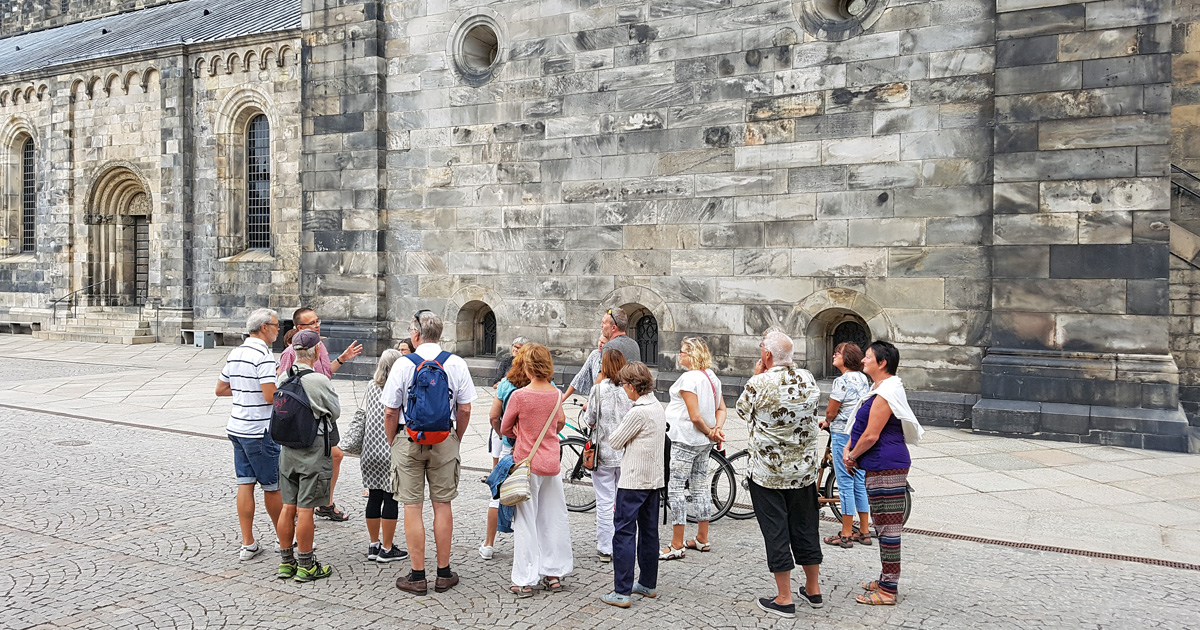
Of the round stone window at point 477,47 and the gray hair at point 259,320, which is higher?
the round stone window at point 477,47

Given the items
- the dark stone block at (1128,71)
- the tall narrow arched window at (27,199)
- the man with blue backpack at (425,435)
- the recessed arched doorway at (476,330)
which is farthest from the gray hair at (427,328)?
the tall narrow arched window at (27,199)

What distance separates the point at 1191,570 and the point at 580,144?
10.5m

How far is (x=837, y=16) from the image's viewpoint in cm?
1300

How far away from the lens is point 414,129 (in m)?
16.5

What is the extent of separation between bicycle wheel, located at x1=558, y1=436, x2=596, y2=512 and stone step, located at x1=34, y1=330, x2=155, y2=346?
20.7m

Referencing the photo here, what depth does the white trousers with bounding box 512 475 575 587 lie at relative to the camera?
5.84 meters

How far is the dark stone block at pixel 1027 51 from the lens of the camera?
1126 centimetres

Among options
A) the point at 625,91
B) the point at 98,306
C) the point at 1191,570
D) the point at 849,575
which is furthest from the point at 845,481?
the point at 98,306

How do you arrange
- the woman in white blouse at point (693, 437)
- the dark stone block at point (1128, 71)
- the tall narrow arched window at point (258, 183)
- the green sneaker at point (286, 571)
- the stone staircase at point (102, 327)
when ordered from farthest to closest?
the stone staircase at point (102, 327) → the tall narrow arched window at point (258, 183) → the dark stone block at point (1128, 71) → the woman in white blouse at point (693, 437) → the green sneaker at point (286, 571)

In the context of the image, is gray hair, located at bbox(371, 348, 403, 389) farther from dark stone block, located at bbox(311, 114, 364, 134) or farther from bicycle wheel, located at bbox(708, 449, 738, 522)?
dark stone block, located at bbox(311, 114, 364, 134)

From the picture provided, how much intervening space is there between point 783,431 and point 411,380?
2.36 metres

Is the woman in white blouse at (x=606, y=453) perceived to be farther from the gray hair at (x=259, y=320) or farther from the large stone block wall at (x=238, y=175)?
the large stone block wall at (x=238, y=175)

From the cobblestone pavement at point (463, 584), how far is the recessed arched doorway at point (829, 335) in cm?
588

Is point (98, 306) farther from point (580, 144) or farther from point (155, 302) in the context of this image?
point (580, 144)
